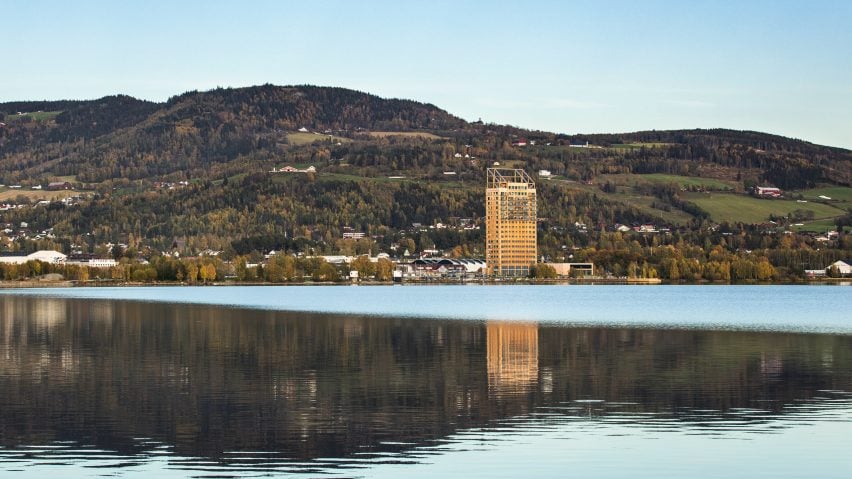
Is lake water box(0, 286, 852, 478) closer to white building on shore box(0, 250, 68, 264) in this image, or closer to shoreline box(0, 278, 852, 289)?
shoreline box(0, 278, 852, 289)

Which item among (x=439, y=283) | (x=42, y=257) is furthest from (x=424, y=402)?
(x=42, y=257)

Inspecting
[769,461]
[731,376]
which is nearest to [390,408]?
[769,461]

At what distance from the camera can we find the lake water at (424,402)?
826 inches

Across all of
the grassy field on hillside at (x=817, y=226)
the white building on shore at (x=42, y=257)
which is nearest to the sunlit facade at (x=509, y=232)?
the grassy field on hillside at (x=817, y=226)

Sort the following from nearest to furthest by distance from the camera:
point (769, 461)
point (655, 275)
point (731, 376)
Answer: point (769, 461)
point (731, 376)
point (655, 275)

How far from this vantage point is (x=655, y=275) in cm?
16362

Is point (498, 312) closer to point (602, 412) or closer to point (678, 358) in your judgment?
point (678, 358)

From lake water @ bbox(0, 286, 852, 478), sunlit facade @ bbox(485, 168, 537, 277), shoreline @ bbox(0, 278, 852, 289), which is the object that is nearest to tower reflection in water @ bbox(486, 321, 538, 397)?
lake water @ bbox(0, 286, 852, 478)

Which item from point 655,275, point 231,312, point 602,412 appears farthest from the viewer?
point 655,275

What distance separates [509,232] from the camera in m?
189

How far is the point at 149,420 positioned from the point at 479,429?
653 cm

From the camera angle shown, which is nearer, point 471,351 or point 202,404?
point 202,404

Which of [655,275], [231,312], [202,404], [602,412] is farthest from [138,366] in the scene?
[655,275]

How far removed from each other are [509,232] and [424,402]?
528 ft
